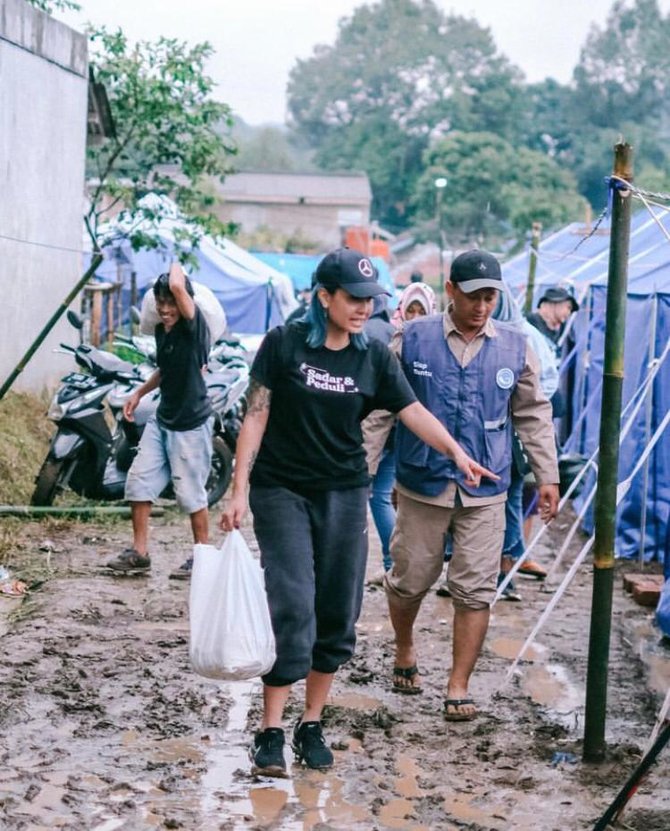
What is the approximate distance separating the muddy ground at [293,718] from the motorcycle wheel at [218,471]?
9.04 ft

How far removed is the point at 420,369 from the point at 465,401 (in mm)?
249

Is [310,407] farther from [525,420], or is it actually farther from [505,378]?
[525,420]

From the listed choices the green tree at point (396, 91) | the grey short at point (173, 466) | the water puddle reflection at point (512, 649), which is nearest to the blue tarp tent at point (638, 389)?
the water puddle reflection at point (512, 649)

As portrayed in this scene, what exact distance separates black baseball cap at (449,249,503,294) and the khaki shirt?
0.23 meters

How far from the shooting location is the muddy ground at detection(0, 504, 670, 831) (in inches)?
181

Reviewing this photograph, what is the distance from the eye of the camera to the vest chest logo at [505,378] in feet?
19.0

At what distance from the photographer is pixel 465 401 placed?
18.9 feet

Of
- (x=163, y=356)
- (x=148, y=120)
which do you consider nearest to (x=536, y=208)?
(x=148, y=120)

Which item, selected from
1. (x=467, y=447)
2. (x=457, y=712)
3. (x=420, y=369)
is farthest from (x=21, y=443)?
(x=457, y=712)

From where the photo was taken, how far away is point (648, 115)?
319 feet

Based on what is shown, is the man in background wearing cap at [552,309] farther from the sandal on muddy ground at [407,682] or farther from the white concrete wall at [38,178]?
the sandal on muddy ground at [407,682]

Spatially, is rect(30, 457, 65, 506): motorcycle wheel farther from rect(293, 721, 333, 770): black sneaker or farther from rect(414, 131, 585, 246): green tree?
rect(414, 131, 585, 246): green tree

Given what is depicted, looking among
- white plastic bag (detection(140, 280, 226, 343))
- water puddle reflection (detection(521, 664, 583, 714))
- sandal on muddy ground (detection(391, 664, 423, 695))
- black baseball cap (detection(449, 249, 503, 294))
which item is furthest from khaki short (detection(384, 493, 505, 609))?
white plastic bag (detection(140, 280, 226, 343))

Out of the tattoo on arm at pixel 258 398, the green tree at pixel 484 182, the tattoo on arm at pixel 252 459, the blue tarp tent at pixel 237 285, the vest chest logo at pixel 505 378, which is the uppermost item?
the green tree at pixel 484 182
